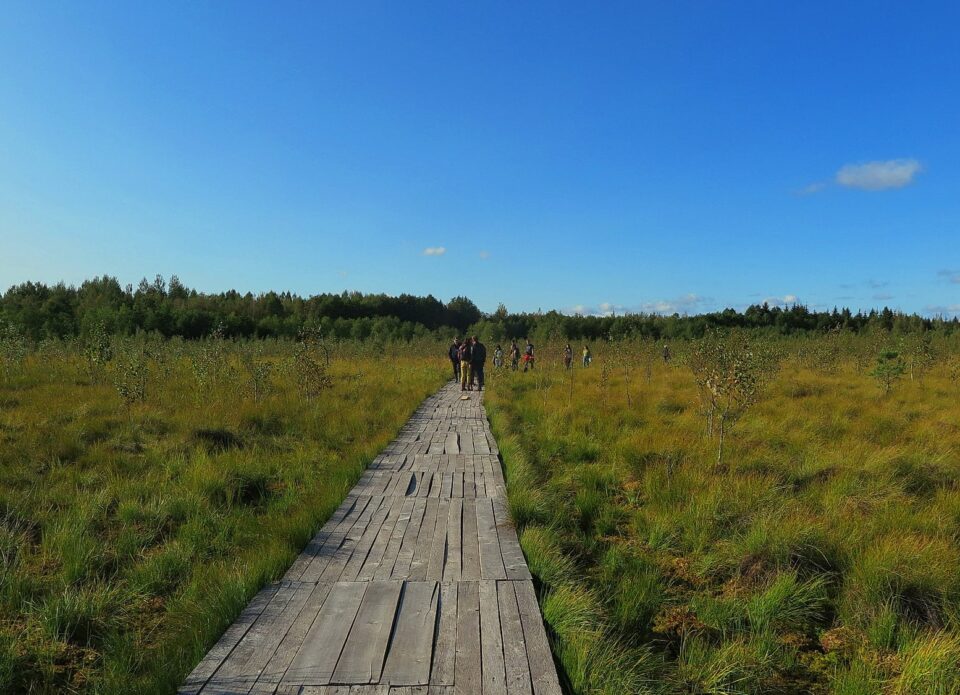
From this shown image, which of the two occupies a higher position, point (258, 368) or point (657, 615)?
point (258, 368)

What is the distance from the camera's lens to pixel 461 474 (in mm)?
6660

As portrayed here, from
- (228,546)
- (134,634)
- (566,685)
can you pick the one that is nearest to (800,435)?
(566,685)

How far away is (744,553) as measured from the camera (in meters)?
4.65

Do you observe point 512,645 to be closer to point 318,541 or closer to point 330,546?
point 330,546

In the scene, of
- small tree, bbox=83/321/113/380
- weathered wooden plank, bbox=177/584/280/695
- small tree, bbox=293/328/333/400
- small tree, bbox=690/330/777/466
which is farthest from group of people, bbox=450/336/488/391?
weathered wooden plank, bbox=177/584/280/695

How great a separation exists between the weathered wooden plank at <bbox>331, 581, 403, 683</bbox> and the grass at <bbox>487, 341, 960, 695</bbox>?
38.8 inches

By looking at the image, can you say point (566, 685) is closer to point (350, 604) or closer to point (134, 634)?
point (350, 604)

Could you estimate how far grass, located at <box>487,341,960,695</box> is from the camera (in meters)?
3.19

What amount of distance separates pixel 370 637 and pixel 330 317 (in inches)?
2552

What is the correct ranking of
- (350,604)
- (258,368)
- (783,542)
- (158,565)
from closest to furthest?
(350,604) < (158,565) < (783,542) < (258,368)

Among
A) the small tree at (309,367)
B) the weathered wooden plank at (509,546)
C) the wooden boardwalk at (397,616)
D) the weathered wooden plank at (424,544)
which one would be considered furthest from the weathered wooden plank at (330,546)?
the small tree at (309,367)

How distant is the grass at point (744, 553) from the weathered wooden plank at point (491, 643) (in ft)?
1.10

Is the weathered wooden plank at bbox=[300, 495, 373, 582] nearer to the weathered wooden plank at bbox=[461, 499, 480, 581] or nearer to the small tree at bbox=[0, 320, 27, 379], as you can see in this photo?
the weathered wooden plank at bbox=[461, 499, 480, 581]

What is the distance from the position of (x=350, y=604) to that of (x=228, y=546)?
203 cm
